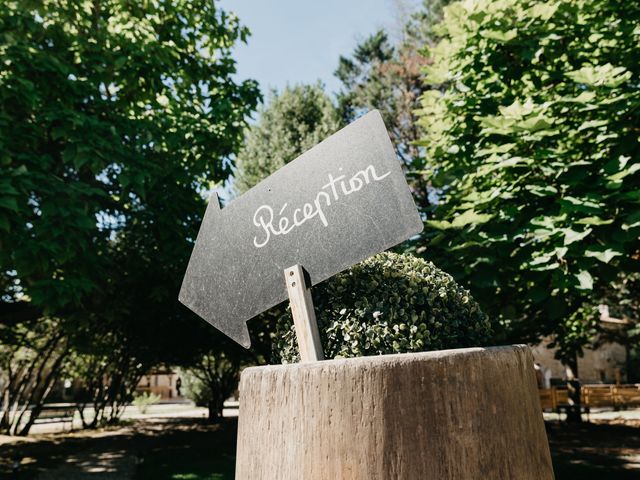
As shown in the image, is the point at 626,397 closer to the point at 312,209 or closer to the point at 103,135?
the point at 103,135

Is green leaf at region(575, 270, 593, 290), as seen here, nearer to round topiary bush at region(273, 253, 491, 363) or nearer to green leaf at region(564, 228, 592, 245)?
green leaf at region(564, 228, 592, 245)

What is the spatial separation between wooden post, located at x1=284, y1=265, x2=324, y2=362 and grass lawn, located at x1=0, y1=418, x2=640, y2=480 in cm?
840

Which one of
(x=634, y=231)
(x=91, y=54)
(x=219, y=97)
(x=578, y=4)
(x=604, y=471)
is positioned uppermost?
(x=219, y=97)

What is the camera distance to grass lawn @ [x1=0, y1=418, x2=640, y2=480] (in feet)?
32.5

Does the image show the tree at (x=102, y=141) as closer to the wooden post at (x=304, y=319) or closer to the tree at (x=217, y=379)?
the wooden post at (x=304, y=319)

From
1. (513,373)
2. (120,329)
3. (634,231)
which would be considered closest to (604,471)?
(634,231)

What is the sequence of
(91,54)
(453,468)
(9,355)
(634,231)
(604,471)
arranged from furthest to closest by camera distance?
(9,355) < (604,471) < (91,54) < (634,231) < (453,468)

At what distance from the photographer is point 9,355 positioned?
19188 millimetres

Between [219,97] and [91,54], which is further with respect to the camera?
[219,97]

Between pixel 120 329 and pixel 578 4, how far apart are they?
14480mm

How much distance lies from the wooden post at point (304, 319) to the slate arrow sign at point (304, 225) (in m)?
0.06

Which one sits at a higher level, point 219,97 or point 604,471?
point 219,97

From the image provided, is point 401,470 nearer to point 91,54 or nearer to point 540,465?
point 540,465

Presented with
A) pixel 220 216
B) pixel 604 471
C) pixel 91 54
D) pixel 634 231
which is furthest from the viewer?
pixel 604 471
